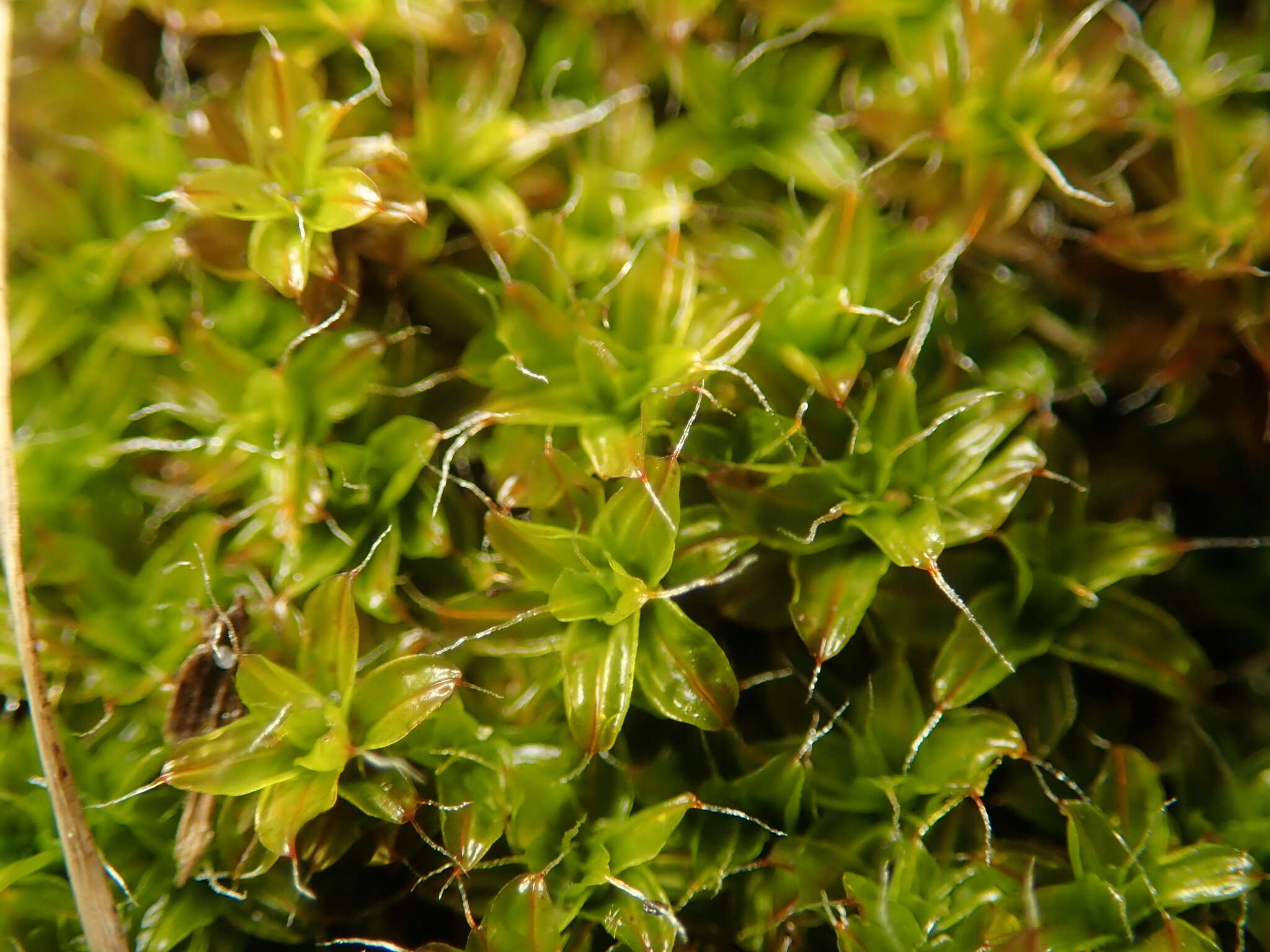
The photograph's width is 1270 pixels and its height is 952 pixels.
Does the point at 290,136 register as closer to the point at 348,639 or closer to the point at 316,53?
the point at 316,53

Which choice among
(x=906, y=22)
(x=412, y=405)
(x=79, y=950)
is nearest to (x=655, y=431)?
(x=412, y=405)

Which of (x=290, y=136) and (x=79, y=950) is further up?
(x=290, y=136)

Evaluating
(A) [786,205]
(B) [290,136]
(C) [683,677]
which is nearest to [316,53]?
(B) [290,136]

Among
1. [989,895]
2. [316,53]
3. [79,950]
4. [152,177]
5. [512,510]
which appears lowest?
[79,950]

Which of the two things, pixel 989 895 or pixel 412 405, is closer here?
pixel 989 895

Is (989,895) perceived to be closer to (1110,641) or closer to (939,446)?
A: (1110,641)

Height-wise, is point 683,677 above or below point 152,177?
below
